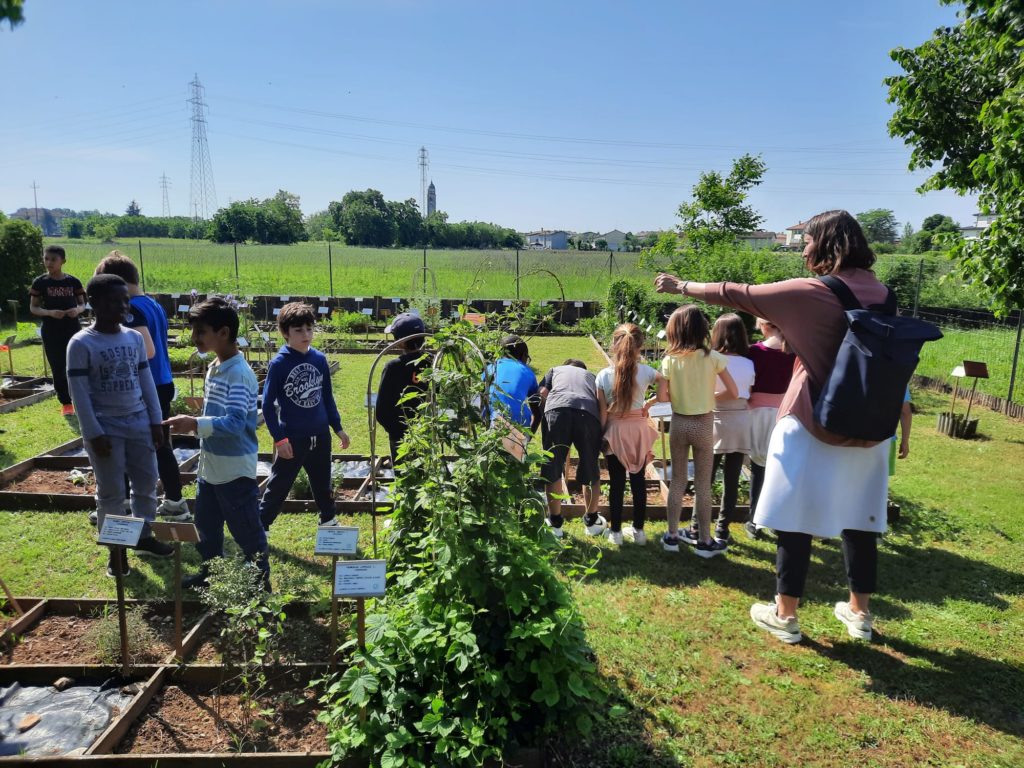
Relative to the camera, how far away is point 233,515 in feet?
11.2

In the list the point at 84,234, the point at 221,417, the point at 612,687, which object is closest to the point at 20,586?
the point at 221,417

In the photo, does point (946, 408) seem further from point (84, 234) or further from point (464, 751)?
point (84, 234)

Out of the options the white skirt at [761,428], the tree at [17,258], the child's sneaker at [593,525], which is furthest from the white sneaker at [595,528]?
the tree at [17,258]

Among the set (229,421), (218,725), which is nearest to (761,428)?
(229,421)

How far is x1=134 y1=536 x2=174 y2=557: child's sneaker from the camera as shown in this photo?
4.19 meters

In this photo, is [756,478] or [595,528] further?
[595,528]

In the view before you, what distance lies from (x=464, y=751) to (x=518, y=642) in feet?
1.40

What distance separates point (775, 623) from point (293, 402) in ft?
10.3

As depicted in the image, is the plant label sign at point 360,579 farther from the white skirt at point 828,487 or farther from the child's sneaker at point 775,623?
the child's sneaker at point 775,623

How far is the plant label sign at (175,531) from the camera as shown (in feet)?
9.09

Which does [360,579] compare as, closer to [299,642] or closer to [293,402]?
[299,642]

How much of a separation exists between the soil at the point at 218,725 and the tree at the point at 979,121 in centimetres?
520

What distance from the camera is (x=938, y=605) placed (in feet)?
12.7

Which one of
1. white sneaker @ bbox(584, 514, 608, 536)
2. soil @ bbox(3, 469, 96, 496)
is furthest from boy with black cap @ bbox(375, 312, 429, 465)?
soil @ bbox(3, 469, 96, 496)
